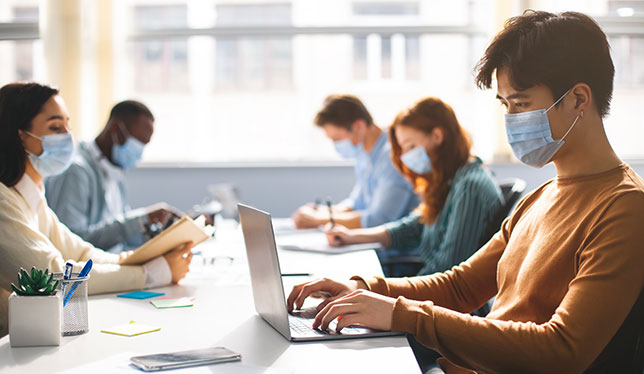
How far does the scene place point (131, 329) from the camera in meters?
1.32

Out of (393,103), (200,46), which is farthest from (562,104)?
(200,46)

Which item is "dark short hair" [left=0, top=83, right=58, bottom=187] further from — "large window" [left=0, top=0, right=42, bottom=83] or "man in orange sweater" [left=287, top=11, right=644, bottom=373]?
"large window" [left=0, top=0, right=42, bottom=83]

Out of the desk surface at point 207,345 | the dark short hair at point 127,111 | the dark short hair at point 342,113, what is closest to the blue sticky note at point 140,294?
the desk surface at point 207,345

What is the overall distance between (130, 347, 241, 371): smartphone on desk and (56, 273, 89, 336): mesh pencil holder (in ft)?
0.81

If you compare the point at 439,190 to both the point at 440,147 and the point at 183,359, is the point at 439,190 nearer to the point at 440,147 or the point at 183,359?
the point at 440,147

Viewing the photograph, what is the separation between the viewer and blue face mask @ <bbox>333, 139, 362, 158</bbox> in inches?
142

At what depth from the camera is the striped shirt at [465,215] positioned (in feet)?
7.13

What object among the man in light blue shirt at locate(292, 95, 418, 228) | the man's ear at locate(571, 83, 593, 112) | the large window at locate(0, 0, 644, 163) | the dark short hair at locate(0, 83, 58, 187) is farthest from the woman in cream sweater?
the large window at locate(0, 0, 644, 163)

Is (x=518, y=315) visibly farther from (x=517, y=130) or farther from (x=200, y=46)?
(x=200, y=46)

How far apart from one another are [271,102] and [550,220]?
3.90 meters

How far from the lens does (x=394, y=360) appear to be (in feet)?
3.57

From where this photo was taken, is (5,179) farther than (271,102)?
No

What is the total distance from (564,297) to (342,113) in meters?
2.50

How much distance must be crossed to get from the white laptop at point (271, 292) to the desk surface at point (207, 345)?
0.07ft
